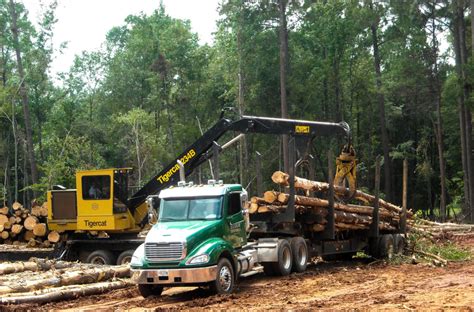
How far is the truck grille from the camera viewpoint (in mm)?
13266

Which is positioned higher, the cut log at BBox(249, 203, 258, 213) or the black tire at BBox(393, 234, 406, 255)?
the cut log at BBox(249, 203, 258, 213)

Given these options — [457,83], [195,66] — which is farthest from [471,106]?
[195,66]

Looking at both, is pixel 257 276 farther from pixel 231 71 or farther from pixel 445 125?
pixel 445 125

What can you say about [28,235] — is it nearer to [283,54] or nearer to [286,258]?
[286,258]

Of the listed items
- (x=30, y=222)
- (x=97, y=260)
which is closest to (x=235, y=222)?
(x=97, y=260)

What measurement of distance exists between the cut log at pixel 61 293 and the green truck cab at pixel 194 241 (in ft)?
4.97

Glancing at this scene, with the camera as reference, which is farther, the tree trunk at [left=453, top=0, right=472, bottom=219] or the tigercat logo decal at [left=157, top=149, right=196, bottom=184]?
the tree trunk at [left=453, top=0, right=472, bottom=219]

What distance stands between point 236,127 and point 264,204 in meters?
2.40

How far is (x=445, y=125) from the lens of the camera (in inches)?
2226

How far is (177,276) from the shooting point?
1315 centimetres

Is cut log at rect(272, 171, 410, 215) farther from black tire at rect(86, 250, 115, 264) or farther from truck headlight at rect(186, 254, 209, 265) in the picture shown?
black tire at rect(86, 250, 115, 264)

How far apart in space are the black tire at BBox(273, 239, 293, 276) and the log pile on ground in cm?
380

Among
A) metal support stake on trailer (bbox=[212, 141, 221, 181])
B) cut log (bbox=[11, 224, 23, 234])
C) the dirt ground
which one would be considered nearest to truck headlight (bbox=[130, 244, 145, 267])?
the dirt ground

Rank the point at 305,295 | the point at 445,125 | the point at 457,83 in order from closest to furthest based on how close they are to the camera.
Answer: the point at 305,295 < the point at 457,83 < the point at 445,125
